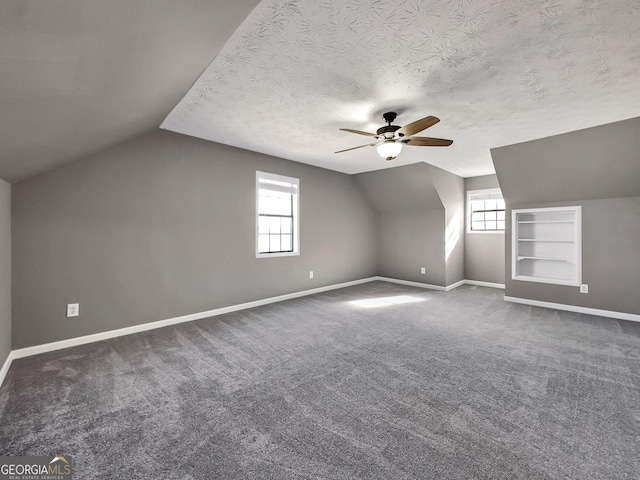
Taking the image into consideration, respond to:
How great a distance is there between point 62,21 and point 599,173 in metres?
5.59

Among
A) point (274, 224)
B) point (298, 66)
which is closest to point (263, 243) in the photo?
point (274, 224)

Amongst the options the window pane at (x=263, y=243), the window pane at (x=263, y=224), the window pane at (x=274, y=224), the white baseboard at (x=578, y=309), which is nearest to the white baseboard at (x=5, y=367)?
the window pane at (x=263, y=243)

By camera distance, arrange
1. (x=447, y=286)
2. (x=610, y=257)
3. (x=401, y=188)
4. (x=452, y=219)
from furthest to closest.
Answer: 1. (x=452, y=219)
2. (x=401, y=188)
3. (x=447, y=286)
4. (x=610, y=257)

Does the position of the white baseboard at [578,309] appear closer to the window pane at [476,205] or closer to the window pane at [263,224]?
the window pane at [476,205]

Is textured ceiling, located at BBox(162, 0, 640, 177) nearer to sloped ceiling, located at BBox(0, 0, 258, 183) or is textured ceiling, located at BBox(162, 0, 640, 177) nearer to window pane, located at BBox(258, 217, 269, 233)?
sloped ceiling, located at BBox(0, 0, 258, 183)

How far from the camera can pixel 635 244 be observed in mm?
3834

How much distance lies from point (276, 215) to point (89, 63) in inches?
140

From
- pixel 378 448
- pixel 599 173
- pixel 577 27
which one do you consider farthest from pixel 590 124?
pixel 378 448

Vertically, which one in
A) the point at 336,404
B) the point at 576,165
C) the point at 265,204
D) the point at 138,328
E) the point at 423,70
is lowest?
the point at 336,404

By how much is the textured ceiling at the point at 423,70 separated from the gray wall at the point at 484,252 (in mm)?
2605

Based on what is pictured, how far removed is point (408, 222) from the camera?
643cm

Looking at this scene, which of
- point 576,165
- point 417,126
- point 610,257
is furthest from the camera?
point 610,257

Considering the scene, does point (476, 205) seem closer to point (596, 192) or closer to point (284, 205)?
point (596, 192)

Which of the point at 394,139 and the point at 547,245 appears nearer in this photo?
the point at 394,139
